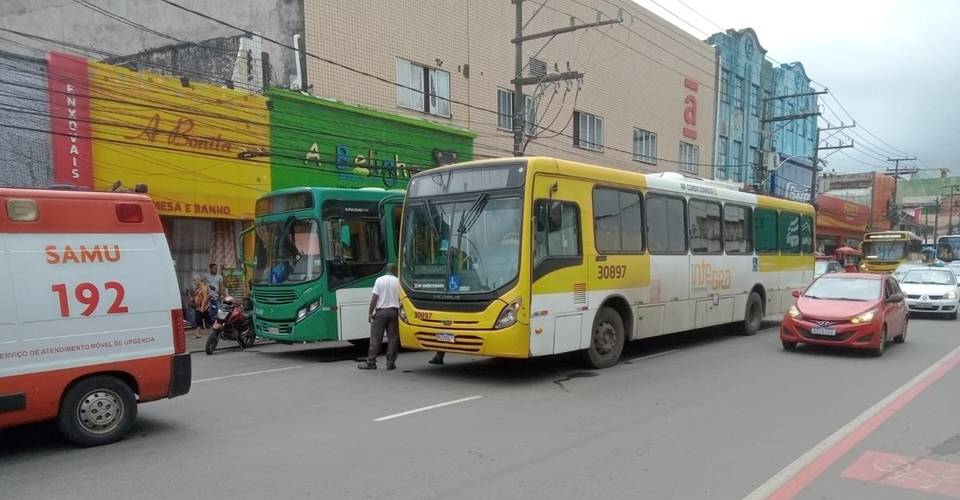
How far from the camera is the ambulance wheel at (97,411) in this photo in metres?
6.25

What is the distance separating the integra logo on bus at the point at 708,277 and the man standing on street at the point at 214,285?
35.3ft

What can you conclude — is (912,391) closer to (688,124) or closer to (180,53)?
(180,53)

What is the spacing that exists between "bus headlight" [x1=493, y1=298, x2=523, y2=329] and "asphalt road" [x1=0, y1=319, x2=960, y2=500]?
0.88 metres

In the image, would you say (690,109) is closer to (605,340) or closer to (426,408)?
(605,340)

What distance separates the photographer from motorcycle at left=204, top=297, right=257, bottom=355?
13.9 meters

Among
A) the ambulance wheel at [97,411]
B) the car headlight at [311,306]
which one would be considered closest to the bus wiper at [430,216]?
the car headlight at [311,306]

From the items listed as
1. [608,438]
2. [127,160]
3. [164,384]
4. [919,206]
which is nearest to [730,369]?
[608,438]

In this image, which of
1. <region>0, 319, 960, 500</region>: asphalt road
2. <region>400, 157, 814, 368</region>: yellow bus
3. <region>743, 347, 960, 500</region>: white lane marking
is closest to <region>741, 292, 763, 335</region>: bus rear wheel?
<region>400, 157, 814, 368</region>: yellow bus

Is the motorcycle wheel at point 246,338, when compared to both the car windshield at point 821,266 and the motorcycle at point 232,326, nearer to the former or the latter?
the motorcycle at point 232,326

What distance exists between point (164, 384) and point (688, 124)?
35.5m

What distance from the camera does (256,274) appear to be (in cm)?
1302

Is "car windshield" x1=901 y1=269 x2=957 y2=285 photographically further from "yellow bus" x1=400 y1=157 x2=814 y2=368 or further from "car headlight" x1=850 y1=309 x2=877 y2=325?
"yellow bus" x1=400 y1=157 x2=814 y2=368

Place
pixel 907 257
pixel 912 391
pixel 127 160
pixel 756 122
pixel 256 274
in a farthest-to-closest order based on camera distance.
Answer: pixel 756 122 < pixel 907 257 < pixel 127 160 < pixel 256 274 < pixel 912 391

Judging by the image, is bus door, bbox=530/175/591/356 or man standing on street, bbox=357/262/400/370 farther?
man standing on street, bbox=357/262/400/370
